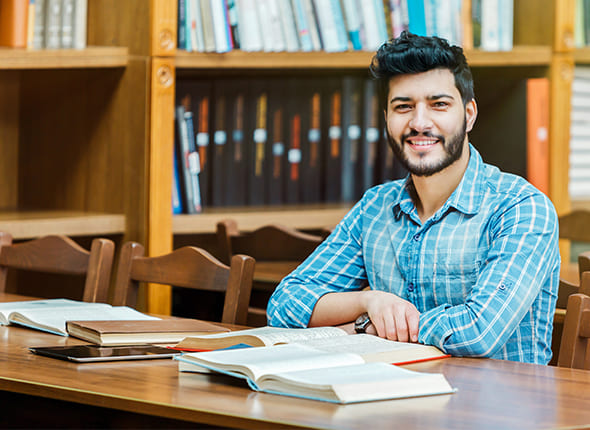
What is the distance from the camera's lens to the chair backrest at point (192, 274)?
6.61ft

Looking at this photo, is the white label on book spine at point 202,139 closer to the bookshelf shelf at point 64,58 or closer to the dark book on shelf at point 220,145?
the dark book on shelf at point 220,145

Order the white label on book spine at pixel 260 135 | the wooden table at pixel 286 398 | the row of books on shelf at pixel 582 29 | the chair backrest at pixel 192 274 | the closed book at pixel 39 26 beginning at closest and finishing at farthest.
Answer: the wooden table at pixel 286 398, the chair backrest at pixel 192 274, the closed book at pixel 39 26, the white label on book spine at pixel 260 135, the row of books on shelf at pixel 582 29

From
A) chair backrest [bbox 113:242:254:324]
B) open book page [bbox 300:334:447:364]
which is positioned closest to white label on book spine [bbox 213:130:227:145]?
chair backrest [bbox 113:242:254:324]

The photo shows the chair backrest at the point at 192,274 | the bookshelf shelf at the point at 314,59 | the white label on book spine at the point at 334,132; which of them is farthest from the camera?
the white label on book spine at the point at 334,132

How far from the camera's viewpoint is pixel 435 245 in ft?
5.98

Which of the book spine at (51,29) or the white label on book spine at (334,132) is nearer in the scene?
the book spine at (51,29)

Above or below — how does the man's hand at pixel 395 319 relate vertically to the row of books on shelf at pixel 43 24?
below

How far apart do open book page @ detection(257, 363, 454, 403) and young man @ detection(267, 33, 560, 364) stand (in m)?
0.32

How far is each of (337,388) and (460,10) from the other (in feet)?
7.53

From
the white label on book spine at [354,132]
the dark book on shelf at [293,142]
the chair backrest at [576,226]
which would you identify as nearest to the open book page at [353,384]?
the chair backrest at [576,226]

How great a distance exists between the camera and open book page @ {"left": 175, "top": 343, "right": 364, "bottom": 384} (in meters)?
1.30

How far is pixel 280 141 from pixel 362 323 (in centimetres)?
162

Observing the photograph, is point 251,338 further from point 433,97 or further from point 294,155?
point 294,155

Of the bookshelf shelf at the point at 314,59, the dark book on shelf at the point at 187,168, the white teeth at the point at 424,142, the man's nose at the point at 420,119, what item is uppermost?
the bookshelf shelf at the point at 314,59
